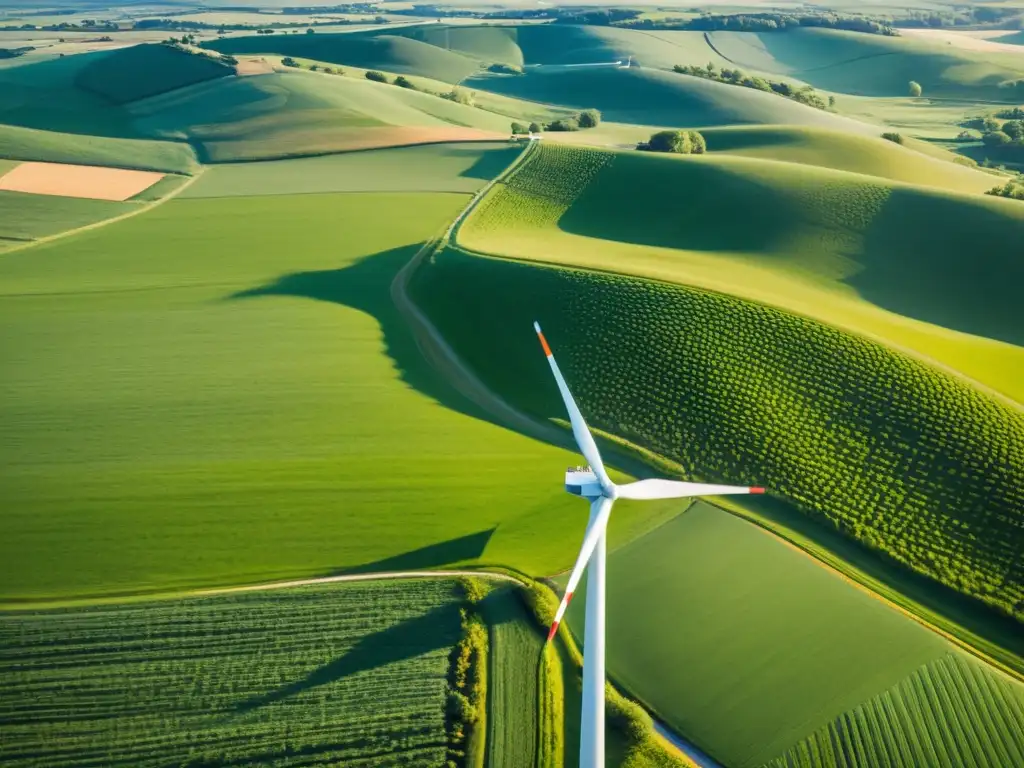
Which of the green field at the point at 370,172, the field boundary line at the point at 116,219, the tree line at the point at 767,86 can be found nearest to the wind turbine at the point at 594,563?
the green field at the point at 370,172

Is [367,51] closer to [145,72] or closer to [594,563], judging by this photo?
[145,72]

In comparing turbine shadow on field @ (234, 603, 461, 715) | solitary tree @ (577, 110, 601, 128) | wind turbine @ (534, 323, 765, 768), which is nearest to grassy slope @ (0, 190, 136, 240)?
turbine shadow on field @ (234, 603, 461, 715)

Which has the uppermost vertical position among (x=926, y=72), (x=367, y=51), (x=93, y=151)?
(x=367, y=51)

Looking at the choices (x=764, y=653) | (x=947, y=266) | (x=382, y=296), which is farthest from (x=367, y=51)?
(x=764, y=653)

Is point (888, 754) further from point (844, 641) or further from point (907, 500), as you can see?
point (907, 500)

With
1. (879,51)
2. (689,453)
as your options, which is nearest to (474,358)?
(689,453)

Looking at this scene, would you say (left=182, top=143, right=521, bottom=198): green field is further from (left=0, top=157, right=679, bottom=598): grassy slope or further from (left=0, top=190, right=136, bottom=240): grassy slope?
(left=0, top=157, right=679, bottom=598): grassy slope

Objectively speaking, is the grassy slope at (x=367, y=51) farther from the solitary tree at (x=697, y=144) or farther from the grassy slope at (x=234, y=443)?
the grassy slope at (x=234, y=443)
